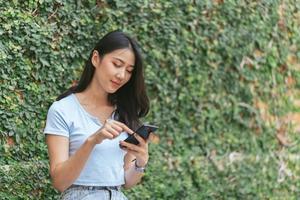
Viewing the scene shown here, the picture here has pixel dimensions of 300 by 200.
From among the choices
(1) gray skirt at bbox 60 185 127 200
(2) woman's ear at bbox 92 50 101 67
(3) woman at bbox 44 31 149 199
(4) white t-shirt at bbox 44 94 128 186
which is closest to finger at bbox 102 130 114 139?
(3) woman at bbox 44 31 149 199

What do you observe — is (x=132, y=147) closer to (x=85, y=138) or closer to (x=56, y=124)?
(x=85, y=138)

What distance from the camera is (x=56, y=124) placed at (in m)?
3.02

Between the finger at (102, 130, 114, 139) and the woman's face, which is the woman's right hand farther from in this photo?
the woman's face

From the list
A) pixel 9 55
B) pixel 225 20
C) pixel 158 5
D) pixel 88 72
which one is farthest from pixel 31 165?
pixel 225 20

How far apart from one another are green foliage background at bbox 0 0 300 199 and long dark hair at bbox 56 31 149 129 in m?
1.03

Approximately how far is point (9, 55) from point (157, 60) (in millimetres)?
1229

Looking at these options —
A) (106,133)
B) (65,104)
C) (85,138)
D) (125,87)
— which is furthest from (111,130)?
(125,87)

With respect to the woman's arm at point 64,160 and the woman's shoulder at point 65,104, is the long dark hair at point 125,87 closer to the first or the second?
the woman's shoulder at point 65,104

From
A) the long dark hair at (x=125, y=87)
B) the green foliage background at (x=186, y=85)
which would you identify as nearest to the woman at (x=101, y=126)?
the long dark hair at (x=125, y=87)

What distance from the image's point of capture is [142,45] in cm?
Answer: 491

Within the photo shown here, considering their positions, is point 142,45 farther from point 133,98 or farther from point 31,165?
point 133,98

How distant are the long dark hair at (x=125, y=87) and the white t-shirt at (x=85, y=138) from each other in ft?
0.45

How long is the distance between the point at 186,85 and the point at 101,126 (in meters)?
2.14

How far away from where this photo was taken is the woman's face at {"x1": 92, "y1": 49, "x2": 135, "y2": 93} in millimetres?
3215
